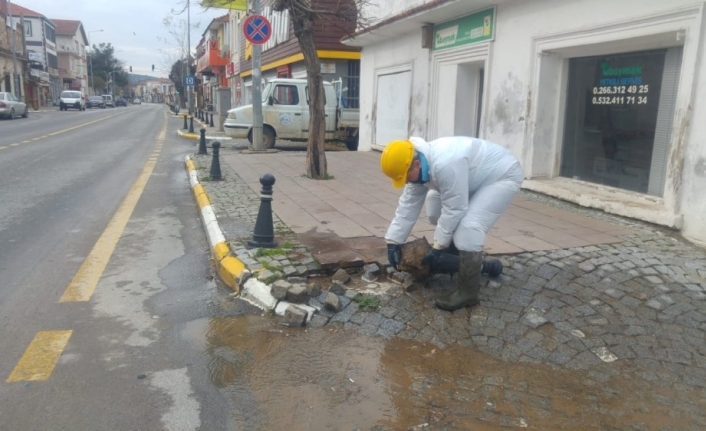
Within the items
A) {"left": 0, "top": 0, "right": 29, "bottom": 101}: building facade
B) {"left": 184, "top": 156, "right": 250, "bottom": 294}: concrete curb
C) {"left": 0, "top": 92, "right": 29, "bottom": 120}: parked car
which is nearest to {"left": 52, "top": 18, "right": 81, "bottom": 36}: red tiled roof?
{"left": 0, "top": 0, "right": 29, "bottom": 101}: building facade

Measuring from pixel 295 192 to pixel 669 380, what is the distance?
6383mm

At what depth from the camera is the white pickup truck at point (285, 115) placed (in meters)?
17.2

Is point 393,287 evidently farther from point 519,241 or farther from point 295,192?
point 295,192

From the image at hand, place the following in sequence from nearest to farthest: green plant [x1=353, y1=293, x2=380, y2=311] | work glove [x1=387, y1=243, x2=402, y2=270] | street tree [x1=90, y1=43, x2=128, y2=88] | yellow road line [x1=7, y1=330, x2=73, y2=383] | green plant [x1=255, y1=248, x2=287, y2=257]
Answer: yellow road line [x1=7, y1=330, x2=73, y2=383], green plant [x1=353, y1=293, x2=380, y2=311], work glove [x1=387, y1=243, x2=402, y2=270], green plant [x1=255, y1=248, x2=287, y2=257], street tree [x1=90, y1=43, x2=128, y2=88]

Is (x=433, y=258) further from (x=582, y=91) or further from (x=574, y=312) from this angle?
(x=582, y=91)

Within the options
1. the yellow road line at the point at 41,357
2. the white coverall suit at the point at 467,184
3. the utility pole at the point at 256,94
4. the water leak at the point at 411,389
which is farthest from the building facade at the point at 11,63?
the water leak at the point at 411,389

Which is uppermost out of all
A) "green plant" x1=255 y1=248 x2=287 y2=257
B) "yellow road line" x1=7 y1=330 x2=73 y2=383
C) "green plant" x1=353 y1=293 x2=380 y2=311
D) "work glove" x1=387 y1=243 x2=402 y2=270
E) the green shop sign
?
the green shop sign

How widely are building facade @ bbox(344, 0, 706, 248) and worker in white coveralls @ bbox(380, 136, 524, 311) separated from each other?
9.71 feet

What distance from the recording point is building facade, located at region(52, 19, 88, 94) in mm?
82125

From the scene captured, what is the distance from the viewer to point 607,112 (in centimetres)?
802

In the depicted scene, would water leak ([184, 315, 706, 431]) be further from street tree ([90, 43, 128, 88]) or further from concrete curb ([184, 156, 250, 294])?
street tree ([90, 43, 128, 88])

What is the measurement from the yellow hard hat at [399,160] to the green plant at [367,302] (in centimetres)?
103

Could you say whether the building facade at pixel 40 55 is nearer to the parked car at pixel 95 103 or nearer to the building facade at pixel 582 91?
the parked car at pixel 95 103

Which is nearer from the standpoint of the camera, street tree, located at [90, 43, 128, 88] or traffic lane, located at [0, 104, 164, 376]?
traffic lane, located at [0, 104, 164, 376]
